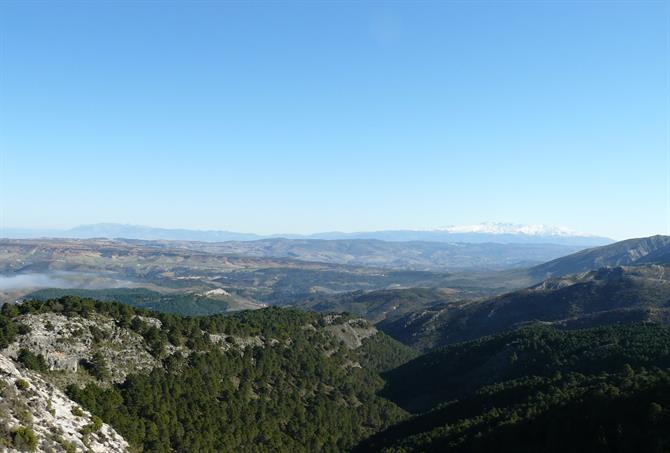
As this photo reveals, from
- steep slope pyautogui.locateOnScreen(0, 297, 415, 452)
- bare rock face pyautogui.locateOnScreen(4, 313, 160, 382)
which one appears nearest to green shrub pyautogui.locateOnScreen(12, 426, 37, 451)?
steep slope pyautogui.locateOnScreen(0, 297, 415, 452)

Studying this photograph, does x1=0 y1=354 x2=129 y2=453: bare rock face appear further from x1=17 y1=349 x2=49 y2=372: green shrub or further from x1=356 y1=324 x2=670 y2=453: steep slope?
x1=356 y1=324 x2=670 y2=453: steep slope

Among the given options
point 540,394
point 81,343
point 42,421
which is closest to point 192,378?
point 81,343

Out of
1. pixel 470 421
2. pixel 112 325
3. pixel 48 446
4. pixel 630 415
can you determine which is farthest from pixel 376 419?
pixel 48 446

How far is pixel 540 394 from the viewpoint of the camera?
10275 cm

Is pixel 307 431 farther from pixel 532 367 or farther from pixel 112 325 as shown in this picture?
pixel 532 367

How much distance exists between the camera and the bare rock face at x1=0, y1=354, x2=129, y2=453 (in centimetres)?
5747

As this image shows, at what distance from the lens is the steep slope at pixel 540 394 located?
6438 cm

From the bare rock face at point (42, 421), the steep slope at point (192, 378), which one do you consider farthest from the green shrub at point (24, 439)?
the steep slope at point (192, 378)

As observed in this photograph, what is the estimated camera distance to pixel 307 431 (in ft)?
378

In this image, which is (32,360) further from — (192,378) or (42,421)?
(192,378)

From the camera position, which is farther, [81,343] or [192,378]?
[192,378]

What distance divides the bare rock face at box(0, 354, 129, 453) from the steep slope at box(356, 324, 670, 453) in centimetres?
5381

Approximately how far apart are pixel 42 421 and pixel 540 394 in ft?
294

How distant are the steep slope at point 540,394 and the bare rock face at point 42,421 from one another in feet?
177
